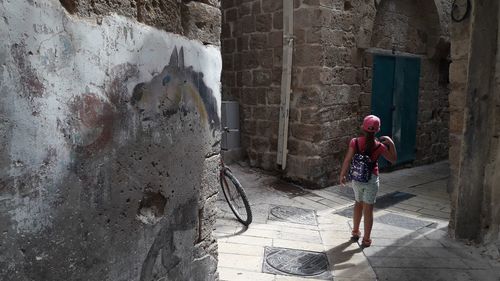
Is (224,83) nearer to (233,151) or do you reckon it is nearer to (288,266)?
(233,151)

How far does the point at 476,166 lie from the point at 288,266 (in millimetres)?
2087

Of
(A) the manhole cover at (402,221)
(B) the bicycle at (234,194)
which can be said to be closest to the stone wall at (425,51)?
(A) the manhole cover at (402,221)

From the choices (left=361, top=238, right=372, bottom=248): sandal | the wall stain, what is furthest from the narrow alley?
(left=361, top=238, right=372, bottom=248): sandal

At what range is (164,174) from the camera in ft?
6.37

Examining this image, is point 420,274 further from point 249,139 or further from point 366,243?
point 249,139

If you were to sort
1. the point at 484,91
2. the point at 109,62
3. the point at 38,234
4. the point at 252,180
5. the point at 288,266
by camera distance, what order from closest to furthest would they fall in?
the point at 38,234 < the point at 109,62 < the point at 288,266 < the point at 484,91 < the point at 252,180

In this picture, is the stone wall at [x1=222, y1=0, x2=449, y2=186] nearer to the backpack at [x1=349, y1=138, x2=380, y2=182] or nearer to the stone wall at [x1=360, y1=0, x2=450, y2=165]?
the stone wall at [x1=360, y1=0, x2=450, y2=165]

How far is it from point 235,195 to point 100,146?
10.1 ft

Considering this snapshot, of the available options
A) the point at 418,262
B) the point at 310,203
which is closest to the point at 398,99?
the point at 310,203

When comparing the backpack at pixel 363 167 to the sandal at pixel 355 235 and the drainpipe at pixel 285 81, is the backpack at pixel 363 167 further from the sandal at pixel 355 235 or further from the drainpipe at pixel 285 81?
the drainpipe at pixel 285 81

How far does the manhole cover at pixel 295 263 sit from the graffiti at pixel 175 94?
161 cm

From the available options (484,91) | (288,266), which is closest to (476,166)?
(484,91)

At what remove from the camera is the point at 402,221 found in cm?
469

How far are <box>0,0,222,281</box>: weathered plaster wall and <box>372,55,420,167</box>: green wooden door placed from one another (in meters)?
5.43
